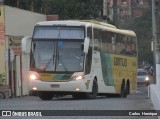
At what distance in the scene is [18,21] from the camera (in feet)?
132

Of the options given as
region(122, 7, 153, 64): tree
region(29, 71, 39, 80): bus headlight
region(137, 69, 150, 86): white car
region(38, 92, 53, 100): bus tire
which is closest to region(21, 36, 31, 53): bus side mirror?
region(29, 71, 39, 80): bus headlight

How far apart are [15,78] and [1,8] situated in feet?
18.0

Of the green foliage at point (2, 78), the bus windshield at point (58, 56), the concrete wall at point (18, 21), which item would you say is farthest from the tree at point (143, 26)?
the bus windshield at point (58, 56)

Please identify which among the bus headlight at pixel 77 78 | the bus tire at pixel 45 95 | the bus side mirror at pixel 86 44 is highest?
the bus side mirror at pixel 86 44

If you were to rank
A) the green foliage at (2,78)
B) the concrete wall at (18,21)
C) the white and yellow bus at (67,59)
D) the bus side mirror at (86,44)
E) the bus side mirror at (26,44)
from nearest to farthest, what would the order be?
the bus side mirror at (86,44)
the white and yellow bus at (67,59)
the bus side mirror at (26,44)
the green foliage at (2,78)
the concrete wall at (18,21)

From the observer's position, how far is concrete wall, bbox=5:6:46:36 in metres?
38.2

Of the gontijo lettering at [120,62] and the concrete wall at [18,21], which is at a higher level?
the concrete wall at [18,21]

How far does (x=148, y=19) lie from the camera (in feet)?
252

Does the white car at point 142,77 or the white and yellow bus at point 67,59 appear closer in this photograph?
the white and yellow bus at point 67,59

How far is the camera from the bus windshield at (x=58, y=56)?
86.0 feet

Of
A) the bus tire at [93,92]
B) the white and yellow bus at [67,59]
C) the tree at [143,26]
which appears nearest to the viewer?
the white and yellow bus at [67,59]

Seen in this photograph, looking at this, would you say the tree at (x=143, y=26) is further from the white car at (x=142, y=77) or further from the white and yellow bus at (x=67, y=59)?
the white and yellow bus at (x=67, y=59)

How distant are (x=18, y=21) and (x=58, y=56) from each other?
1471 cm

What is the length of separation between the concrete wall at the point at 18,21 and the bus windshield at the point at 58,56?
39.0 feet
